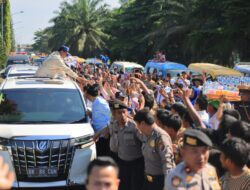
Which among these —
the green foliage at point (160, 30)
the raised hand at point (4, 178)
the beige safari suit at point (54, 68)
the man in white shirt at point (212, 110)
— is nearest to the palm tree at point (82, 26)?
the green foliage at point (160, 30)

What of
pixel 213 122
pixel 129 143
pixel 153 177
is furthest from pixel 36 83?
pixel 153 177

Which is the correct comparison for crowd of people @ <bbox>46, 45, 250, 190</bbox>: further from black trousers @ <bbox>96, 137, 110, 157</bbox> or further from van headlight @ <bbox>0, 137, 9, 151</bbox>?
van headlight @ <bbox>0, 137, 9, 151</bbox>

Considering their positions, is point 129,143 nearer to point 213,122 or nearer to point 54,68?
point 213,122

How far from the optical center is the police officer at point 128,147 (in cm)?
627

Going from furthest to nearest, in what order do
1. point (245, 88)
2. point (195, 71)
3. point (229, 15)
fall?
point (229, 15) → point (195, 71) → point (245, 88)

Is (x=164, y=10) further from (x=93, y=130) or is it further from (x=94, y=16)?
(x=93, y=130)

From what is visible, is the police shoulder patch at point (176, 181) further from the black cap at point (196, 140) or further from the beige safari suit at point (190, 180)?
the black cap at point (196, 140)

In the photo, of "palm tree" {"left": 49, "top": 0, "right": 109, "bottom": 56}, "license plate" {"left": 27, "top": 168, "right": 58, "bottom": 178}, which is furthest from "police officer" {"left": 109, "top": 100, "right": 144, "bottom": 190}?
"palm tree" {"left": 49, "top": 0, "right": 109, "bottom": 56}

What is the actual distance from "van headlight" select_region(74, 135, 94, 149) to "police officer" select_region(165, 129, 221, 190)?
3.65m

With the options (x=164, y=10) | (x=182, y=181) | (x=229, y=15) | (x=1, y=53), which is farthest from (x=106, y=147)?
(x=164, y=10)

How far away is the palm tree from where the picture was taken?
190 ft

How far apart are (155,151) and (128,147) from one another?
1164mm

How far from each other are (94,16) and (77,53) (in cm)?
512

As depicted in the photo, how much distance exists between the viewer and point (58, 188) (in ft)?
23.8
